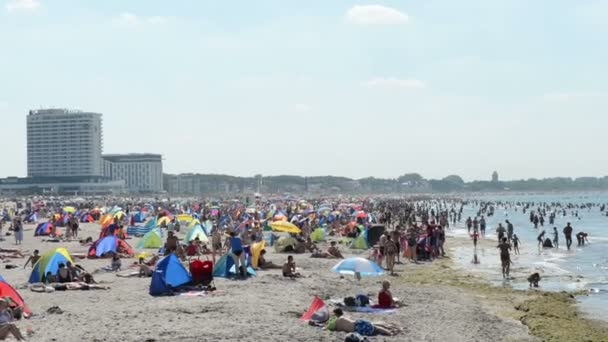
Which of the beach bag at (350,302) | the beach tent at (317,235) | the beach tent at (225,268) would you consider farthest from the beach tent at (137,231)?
the beach bag at (350,302)

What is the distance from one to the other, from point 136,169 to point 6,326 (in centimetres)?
16538

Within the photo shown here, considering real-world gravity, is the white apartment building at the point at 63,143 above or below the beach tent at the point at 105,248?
above

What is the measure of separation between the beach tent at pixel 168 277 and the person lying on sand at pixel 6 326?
387 centimetres

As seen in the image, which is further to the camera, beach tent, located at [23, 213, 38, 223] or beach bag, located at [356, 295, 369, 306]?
beach tent, located at [23, 213, 38, 223]

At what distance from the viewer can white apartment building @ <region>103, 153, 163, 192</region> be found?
169 metres

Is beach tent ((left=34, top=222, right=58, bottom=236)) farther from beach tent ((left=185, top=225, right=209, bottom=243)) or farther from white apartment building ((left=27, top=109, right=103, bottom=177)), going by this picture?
white apartment building ((left=27, top=109, right=103, bottom=177))

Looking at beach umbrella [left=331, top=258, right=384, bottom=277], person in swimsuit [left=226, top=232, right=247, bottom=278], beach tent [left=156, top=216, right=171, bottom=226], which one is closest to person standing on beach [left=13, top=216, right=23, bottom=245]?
beach tent [left=156, top=216, right=171, bottom=226]

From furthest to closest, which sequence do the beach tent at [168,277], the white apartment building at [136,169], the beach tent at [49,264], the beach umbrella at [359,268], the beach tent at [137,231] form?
the white apartment building at [136,169], the beach tent at [137,231], the beach umbrella at [359,268], the beach tent at [49,264], the beach tent at [168,277]

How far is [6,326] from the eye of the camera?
9.68 meters

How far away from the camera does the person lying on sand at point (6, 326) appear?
9617 millimetres

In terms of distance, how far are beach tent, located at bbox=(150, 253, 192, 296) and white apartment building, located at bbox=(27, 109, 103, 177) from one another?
14446 cm

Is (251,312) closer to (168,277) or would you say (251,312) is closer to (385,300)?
(168,277)

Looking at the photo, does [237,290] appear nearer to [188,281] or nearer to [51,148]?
[188,281]

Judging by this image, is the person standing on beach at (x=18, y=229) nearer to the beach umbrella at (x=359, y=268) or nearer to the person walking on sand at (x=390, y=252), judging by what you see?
the person walking on sand at (x=390, y=252)
